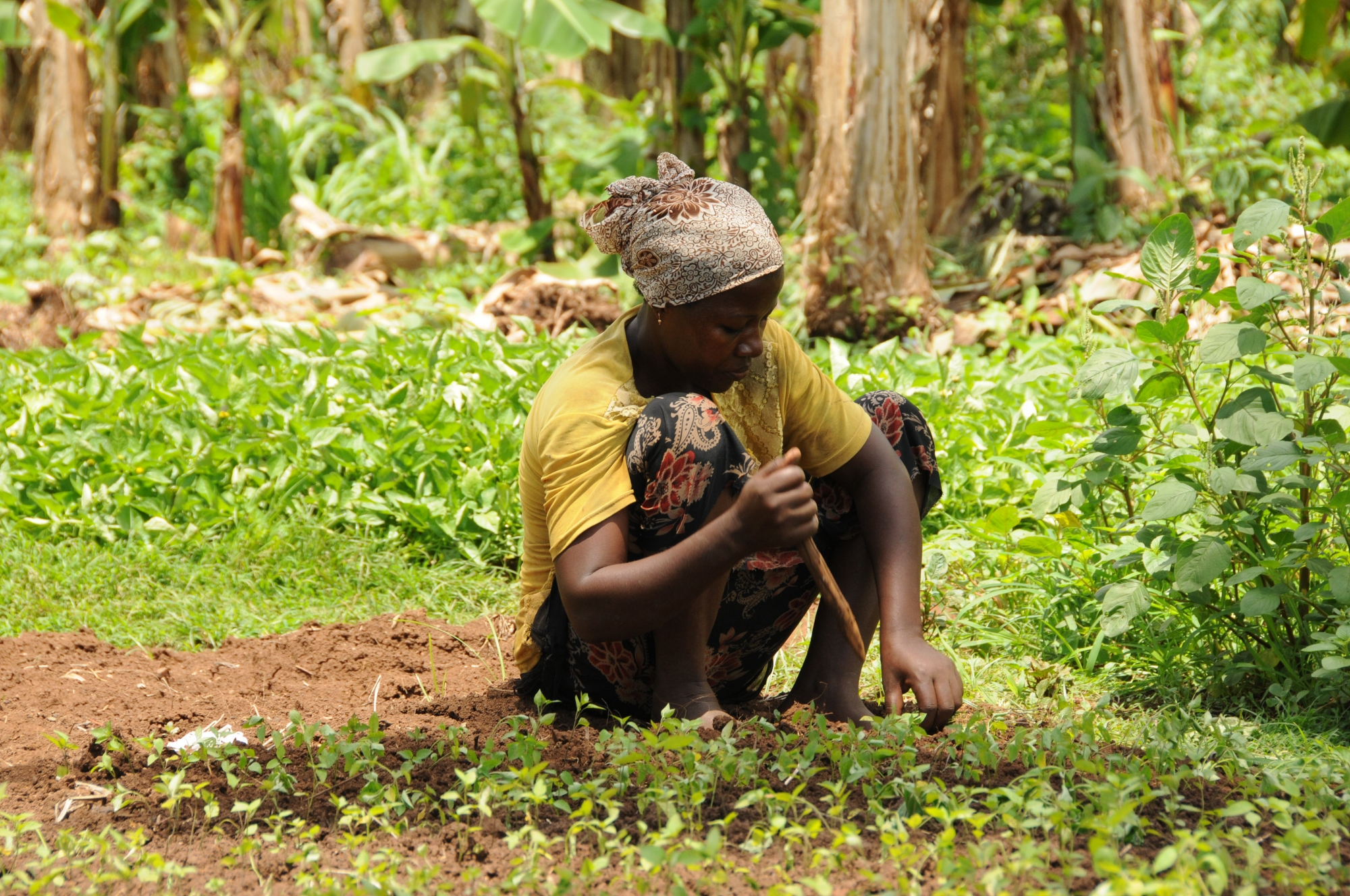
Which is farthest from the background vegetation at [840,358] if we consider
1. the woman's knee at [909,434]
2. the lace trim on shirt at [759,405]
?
the lace trim on shirt at [759,405]

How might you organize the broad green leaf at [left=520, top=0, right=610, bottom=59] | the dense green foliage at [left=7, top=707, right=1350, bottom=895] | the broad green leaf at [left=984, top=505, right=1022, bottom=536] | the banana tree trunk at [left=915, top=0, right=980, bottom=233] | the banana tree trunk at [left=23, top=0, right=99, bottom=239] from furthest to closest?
the banana tree trunk at [left=23, top=0, right=99, bottom=239]
the banana tree trunk at [left=915, top=0, right=980, bottom=233]
the broad green leaf at [left=520, top=0, right=610, bottom=59]
the broad green leaf at [left=984, top=505, right=1022, bottom=536]
the dense green foliage at [left=7, top=707, right=1350, bottom=895]

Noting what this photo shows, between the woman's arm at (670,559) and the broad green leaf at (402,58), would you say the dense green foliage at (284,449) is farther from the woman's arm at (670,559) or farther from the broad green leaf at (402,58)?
the broad green leaf at (402,58)

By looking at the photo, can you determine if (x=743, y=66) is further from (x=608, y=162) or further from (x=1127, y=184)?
(x=1127, y=184)

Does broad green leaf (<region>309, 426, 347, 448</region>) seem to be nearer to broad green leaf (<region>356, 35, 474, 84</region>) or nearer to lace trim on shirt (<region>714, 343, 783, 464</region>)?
lace trim on shirt (<region>714, 343, 783, 464</region>)

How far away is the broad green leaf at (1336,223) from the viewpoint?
6.94 feet

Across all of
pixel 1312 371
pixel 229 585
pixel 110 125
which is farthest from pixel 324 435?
pixel 110 125

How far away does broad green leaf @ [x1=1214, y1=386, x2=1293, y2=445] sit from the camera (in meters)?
2.15

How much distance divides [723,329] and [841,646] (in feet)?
2.36

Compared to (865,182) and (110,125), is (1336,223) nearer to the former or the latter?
(865,182)

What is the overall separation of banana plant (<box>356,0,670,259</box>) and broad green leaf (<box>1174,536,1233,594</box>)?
15.5ft

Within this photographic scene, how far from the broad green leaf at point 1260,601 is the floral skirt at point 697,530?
633 mm

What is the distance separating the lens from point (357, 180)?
9211 mm

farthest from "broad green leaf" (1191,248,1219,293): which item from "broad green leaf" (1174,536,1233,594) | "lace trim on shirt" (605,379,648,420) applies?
"lace trim on shirt" (605,379,648,420)

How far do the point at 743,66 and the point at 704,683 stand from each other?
19.7 ft
